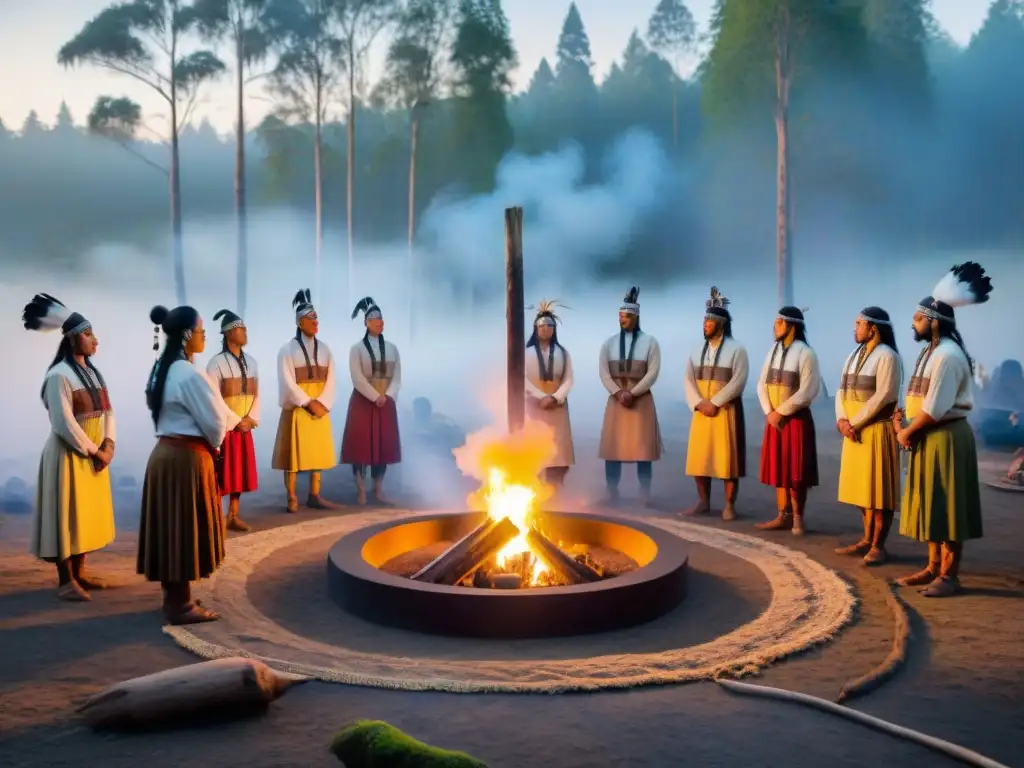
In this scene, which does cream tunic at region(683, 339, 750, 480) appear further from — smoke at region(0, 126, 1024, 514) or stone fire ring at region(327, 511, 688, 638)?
smoke at region(0, 126, 1024, 514)

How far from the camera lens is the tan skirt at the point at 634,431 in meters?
8.80

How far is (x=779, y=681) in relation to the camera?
4.42 m

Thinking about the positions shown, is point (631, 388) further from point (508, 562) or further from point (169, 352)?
point (169, 352)

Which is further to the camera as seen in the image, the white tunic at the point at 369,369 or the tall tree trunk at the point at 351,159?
the tall tree trunk at the point at 351,159

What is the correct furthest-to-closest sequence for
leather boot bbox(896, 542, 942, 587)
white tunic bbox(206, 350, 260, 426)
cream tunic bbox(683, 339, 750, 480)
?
cream tunic bbox(683, 339, 750, 480) → white tunic bbox(206, 350, 260, 426) → leather boot bbox(896, 542, 942, 587)

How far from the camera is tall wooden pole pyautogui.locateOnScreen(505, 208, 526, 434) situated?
230 inches

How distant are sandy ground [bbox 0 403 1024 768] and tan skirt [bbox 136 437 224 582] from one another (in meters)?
0.37

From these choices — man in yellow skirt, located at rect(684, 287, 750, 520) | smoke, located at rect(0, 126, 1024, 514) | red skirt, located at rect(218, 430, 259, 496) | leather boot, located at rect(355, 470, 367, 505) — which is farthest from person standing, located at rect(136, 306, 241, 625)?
smoke, located at rect(0, 126, 1024, 514)

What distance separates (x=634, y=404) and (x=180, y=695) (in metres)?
5.66

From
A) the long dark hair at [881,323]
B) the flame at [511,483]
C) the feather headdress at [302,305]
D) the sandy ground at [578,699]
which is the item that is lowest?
the sandy ground at [578,699]

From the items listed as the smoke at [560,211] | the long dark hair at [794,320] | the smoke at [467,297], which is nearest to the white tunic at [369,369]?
the smoke at [467,297]

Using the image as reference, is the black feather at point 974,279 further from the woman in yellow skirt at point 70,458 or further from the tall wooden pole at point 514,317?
the woman in yellow skirt at point 70,458

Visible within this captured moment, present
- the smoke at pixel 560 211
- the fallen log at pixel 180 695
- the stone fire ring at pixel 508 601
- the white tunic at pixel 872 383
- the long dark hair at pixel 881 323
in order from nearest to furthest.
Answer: the fallen log at pixel 180 695 → the stone fire ring at pixel 508 601 → the white tunic at pixel 872 383 → the long dark hair at pixel 881 323 → the smoke at pixel 560 211

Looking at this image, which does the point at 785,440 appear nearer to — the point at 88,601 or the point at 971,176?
the point at 88,601
